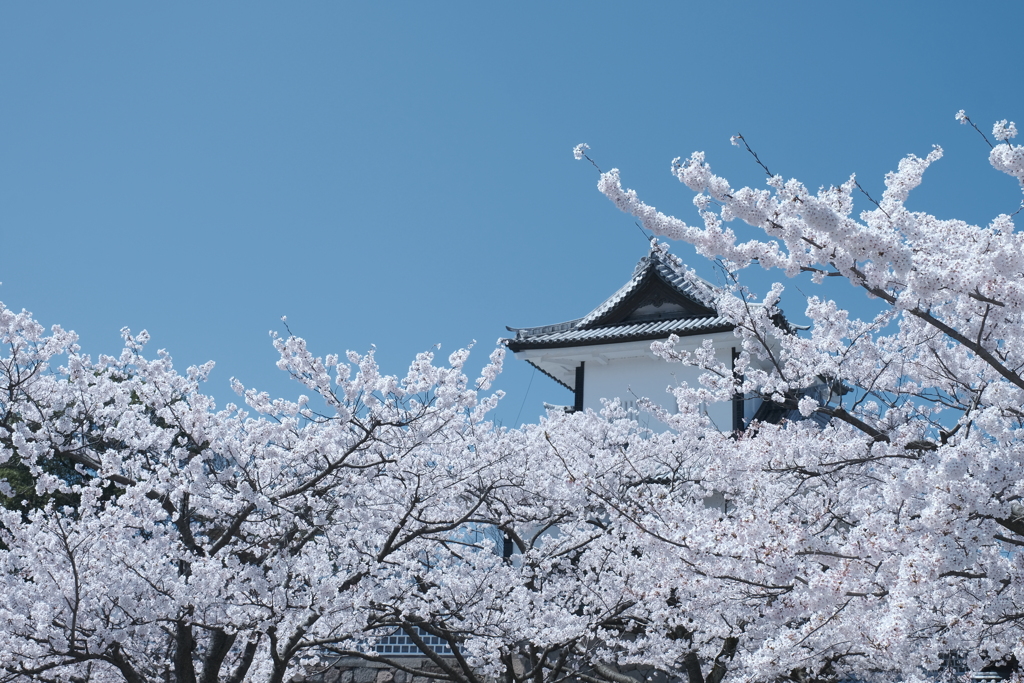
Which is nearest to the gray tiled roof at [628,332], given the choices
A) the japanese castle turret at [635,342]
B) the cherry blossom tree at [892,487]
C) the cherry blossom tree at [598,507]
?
the japanese castle turret at [635,342]

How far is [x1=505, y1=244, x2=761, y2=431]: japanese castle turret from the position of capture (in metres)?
14.1

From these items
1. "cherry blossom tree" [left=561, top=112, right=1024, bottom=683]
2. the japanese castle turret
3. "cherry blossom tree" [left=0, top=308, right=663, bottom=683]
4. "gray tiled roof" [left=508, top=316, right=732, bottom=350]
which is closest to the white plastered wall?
the japanese castle turret

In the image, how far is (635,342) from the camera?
14641 millimetres

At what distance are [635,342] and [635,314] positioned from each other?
117 centimetres

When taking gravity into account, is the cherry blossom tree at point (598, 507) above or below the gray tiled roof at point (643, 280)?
below

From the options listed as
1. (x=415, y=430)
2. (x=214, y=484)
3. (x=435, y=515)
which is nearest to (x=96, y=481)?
(x=214, y=484)

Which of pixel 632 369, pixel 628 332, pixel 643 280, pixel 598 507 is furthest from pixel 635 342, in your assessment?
pixel 598 507

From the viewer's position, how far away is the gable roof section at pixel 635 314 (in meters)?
14.8

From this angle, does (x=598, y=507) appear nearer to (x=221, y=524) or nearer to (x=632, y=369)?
(x=221, y=524)

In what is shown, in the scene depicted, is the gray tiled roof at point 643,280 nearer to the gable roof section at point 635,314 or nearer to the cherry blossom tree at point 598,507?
the gable roof section at point 635,314

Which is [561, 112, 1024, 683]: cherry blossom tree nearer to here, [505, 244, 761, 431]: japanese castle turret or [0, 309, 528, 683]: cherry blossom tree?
[0, 309, 528, 683]: cherry blossom tree

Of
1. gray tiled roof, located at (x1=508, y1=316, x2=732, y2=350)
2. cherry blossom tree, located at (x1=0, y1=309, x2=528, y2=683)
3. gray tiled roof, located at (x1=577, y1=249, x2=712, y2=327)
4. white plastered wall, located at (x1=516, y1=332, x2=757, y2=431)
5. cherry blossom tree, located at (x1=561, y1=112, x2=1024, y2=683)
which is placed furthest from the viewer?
gray tiled roof, located at (x1=577, y1=249, x2=712, y2=327)

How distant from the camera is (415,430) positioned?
666cm

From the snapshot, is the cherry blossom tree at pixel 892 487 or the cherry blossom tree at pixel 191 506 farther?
the cherry blossom tree at pixel 191 506
